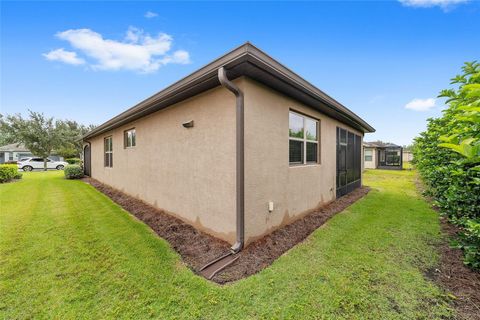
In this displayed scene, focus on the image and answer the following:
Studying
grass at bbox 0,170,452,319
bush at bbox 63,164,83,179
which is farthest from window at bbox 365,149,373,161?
bush at bbox 63,164,83,179

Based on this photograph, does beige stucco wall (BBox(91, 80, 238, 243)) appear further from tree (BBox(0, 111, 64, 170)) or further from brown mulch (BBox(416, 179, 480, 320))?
tree (BBox(0, 111, 64, 170))

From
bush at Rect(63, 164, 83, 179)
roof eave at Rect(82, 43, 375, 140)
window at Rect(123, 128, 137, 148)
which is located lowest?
bush at Rect(63, 164, 83, 179)

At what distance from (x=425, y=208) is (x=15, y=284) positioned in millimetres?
8873

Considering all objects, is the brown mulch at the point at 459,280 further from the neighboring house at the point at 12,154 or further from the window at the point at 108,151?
the neighboring house at the point at 12,154

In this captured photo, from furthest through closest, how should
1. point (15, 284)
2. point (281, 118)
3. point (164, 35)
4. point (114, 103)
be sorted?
point (114, 103) < point (164, 35) < point (281, 118) < point (15, 284)

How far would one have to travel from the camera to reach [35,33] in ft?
23.1

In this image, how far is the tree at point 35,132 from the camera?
56.6 ft

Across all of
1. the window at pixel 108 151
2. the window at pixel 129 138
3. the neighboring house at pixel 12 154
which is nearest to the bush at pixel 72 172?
the window at pixel 108 151

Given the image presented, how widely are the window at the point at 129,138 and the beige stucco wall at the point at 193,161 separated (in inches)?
18.6

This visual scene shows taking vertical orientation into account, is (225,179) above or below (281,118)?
below

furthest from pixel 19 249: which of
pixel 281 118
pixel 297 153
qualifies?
pixel 297 153

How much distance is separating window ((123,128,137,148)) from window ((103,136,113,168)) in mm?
2145

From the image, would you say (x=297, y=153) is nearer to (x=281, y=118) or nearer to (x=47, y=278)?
(x=281, y=118)

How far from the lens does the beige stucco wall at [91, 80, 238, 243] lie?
140 inches
